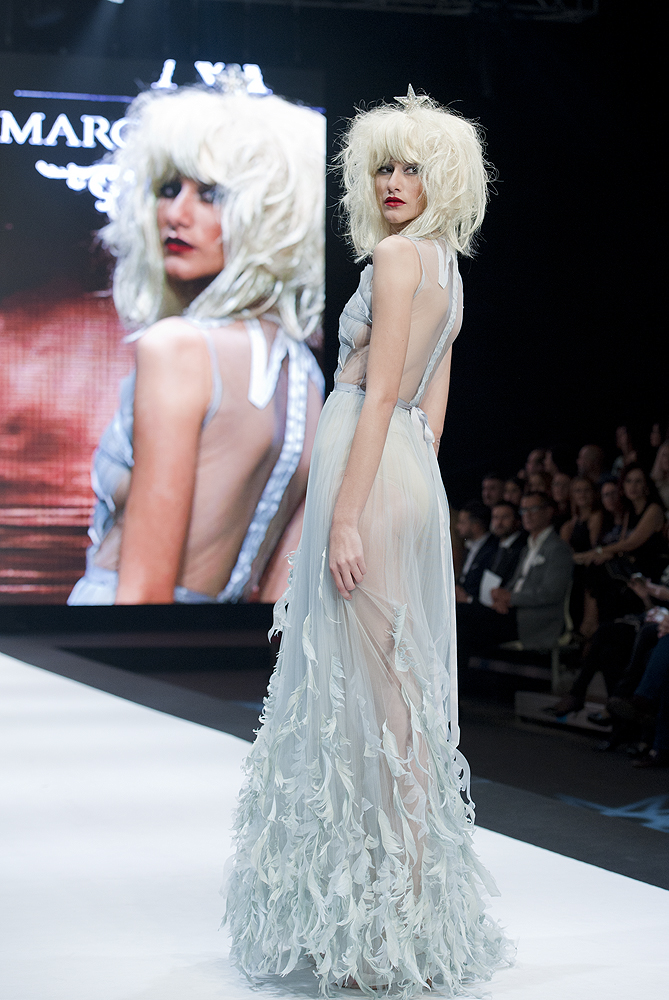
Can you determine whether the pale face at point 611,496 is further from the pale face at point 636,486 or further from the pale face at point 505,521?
the pale face at point 505,521

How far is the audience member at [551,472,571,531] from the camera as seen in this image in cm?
539

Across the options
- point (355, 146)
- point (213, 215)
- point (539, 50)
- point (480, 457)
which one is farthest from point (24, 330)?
point (355, 146)

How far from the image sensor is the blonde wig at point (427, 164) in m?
1.64

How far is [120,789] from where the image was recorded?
9.55 feet

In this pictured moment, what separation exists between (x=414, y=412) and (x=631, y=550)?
2.90 metres

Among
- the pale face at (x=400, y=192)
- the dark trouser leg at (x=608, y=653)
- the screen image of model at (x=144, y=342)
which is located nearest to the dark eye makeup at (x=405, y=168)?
the pale face at (x=400, y=192)

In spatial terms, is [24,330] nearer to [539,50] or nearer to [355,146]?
[539,50]

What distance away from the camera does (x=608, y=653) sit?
4.19 m

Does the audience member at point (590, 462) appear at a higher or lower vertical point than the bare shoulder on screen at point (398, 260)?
higher

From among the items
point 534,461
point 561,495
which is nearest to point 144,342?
point 534,461

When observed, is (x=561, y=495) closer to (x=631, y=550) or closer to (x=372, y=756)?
(x=631, y=550)

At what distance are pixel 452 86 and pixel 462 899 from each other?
562 cm

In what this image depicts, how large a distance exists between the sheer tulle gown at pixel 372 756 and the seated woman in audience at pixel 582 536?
311 cm

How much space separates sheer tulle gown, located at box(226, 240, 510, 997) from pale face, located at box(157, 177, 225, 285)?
4.80 meters
